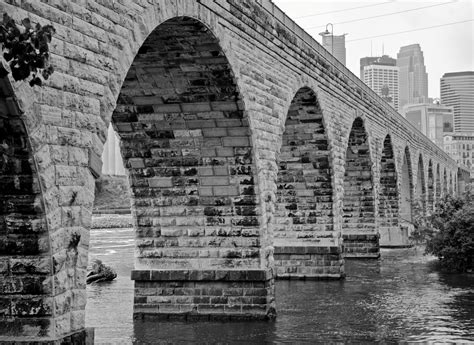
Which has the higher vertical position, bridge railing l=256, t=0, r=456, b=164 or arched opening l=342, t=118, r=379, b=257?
bridge railing l=256, t=0, r=456, b=164

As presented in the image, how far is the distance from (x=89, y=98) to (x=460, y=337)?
971 cm

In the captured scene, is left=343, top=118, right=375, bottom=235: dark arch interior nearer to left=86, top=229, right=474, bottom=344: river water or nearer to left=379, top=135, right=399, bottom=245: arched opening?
left=86, top=229, right=474, bottom=344: river water

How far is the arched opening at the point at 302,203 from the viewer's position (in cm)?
2411

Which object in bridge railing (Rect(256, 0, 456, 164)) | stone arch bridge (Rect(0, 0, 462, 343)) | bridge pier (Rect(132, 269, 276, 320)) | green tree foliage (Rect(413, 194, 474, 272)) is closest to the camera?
stone arch bridge (Rect(0, 0, 462, 343))

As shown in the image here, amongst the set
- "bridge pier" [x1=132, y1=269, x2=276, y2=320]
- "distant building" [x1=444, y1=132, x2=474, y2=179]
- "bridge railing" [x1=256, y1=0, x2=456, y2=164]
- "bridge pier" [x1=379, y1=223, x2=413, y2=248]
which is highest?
"distant building" [x1=444, y1=132, x2=474, y2=179]

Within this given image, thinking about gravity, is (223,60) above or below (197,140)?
above

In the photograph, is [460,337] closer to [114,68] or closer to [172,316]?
[172,316]

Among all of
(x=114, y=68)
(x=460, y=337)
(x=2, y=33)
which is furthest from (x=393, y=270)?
(x=2, y=33)

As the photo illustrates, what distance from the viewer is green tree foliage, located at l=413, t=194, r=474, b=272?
27.3m

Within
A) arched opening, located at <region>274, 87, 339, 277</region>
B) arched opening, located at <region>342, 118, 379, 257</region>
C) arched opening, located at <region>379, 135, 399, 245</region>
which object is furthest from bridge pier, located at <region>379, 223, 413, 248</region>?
arched opening, located at <region>274, 87, 339, 277</region>

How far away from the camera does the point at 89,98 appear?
374 inches

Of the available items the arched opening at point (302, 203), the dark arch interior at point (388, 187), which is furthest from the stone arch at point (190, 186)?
the dark arch interior at point (388, 187)

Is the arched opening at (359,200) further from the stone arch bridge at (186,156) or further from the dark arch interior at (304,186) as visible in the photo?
the dark arch interior at (304,186)

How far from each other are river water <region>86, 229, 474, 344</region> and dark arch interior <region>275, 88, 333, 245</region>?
1785 millimetres
